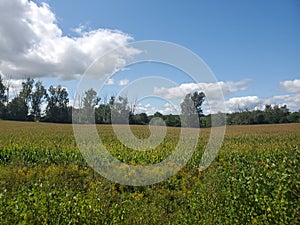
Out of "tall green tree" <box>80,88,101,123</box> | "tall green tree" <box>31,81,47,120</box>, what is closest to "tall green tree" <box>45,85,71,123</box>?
"tall green tree" <box>31,81,47,120</box>

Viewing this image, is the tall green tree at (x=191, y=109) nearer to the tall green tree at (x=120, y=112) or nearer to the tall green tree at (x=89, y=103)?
the tall green tree at (x=120, y=112)

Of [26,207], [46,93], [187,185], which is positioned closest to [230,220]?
[26,207]

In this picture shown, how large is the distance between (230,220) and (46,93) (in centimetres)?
7776

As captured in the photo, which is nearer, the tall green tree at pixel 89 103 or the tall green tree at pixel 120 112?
the tall green tree at pixel 89 103

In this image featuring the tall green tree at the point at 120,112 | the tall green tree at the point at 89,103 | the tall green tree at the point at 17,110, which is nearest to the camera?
the tall green tree at the point at 89,103

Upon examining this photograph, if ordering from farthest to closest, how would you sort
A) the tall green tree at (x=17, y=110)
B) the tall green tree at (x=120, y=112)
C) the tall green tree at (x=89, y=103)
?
the tall green tree at (x=17, y=110) → the tall green tree at (x=120, y=112) → the tall green tree at (x=89, y=103)

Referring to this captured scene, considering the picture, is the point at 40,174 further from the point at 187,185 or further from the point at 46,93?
the point at 46,93

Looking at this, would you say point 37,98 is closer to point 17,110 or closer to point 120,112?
point 17,110

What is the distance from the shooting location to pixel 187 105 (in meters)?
8.77

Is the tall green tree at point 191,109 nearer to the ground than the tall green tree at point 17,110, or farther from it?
nearer to the ground

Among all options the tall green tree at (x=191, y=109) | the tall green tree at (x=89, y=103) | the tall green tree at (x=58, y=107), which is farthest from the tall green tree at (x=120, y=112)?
the tall green tree at (x=58, y=107)

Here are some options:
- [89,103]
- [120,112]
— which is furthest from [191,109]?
[89,103]

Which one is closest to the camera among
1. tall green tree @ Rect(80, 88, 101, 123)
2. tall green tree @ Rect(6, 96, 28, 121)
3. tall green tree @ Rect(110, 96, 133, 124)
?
tall green tree @ Rect(80, 88, 101, 123)

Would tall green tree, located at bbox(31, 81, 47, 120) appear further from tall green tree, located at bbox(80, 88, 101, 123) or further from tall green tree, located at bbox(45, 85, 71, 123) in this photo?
tall green tree, located at bbox(80, 88, 101, 123)
